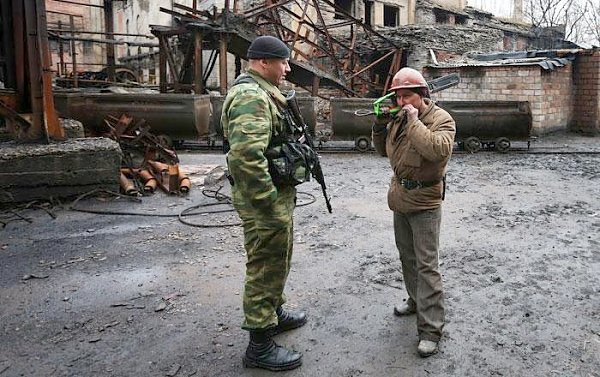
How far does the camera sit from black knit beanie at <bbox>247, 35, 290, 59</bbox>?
2826 millimetres

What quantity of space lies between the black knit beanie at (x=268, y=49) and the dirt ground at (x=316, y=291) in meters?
1.71

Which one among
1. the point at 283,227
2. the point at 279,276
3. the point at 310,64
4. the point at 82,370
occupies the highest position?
the point at 310,64

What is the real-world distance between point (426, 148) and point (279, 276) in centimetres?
109

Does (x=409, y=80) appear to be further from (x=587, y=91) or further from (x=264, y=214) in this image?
(x=587, y=91)

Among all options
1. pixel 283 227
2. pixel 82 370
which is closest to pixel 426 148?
pixel 283 227

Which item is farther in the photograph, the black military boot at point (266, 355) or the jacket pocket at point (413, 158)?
the jacket pocket at point (413, 158)

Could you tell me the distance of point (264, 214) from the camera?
279 cm

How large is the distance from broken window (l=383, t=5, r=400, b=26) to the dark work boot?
22.1 metres

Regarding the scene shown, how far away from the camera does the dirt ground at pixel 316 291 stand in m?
2.96

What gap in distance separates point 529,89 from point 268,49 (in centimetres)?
1175

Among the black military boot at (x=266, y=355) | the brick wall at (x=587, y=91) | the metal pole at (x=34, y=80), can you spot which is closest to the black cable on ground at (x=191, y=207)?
the metal pole at (x=34, y=80)

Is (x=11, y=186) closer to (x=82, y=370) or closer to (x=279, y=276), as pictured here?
(x=82, y=370)

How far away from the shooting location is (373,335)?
3.24 m

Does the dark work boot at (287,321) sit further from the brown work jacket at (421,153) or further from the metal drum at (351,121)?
the metal drum at (351,121)
